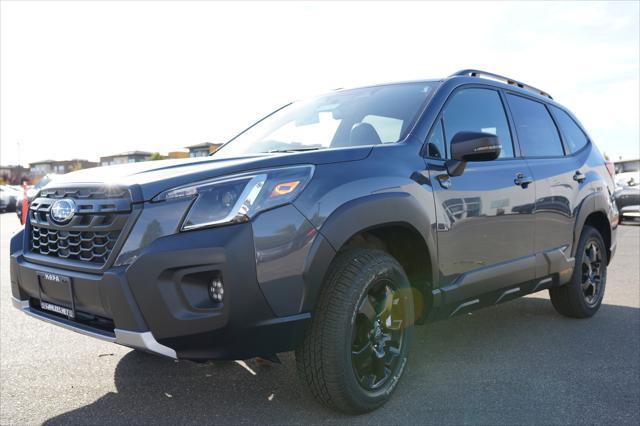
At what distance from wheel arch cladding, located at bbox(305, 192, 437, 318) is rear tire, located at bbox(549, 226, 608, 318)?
6.88ft

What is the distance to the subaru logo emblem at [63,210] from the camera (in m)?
2.68

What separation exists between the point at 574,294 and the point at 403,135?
242 centimetres

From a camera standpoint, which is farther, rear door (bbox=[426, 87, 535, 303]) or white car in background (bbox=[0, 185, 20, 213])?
white car in background (bbox=[0, 185, 20, 213])

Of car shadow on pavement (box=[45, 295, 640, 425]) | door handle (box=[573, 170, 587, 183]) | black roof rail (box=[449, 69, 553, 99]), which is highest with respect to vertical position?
black roof rail (box=[449, 69, 553, 99])

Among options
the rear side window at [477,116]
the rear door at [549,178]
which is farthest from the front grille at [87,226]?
the rear door at [549,178]

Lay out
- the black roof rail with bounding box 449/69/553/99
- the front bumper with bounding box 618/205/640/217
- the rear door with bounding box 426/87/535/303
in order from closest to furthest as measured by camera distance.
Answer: the rear door with bounding box 426/87/535/303 → the black roof rail with bounding box 449/69/553/99 → the front bumper with bounding box 618/205/640/217

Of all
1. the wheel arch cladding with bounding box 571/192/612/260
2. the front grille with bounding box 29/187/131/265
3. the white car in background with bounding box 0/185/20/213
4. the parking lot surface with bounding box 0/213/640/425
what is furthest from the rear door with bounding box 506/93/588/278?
the white car in background with bounding box 0/185/20/213

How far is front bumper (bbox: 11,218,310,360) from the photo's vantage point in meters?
2.37

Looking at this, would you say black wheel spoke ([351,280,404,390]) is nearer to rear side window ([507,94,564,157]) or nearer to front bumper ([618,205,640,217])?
rear side window ([507,94,564,157])

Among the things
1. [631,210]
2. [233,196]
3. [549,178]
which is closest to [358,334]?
[233,196]

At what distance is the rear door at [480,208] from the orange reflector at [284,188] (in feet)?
3.25

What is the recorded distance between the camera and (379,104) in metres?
3.67

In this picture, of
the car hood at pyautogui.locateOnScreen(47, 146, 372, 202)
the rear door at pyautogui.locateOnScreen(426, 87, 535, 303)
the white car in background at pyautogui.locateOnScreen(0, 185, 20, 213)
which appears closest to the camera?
the car hood at pyautogui.locateOnScreen(47, 146, 372, 202)

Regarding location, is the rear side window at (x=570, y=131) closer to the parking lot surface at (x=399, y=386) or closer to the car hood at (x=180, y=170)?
the parking lot surface at (x=399, y=386)
